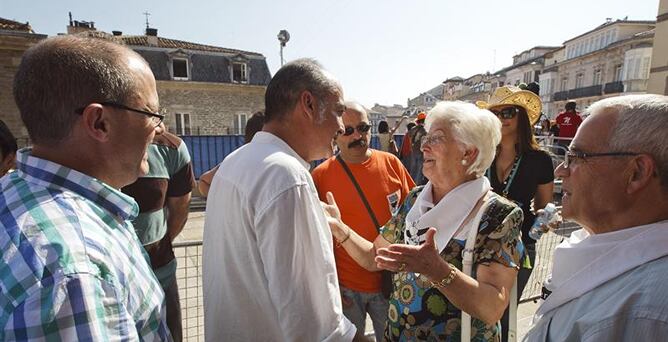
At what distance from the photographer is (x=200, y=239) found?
690 centimetres

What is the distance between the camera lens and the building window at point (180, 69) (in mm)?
26202

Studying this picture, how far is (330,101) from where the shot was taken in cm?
168

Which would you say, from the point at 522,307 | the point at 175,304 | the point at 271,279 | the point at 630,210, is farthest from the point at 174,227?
the point at 522,307

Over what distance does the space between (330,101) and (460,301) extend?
107cm

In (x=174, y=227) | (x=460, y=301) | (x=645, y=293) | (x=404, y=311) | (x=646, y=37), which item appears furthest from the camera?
(x=646, y=37)

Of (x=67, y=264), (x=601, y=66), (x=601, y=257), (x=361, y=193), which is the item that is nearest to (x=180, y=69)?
(x=361, y=193)

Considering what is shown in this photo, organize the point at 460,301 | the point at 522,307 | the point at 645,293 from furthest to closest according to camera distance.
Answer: the point at 522,307 < the point at 460,301 < the point at 645,293

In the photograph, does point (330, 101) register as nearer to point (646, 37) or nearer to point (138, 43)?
point (138, 43)

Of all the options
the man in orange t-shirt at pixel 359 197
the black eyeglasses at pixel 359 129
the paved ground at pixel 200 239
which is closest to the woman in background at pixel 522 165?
the man in orange t-shirt at pixel 359 197

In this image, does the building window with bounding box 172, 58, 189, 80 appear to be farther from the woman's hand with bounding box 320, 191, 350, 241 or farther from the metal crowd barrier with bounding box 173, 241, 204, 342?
the woman's hand with bounding box 320, 191, 350, 241

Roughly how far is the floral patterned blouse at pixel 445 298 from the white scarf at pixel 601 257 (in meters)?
0.37

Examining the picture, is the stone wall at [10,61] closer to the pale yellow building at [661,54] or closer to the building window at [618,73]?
the pale yellow building at [661,54]

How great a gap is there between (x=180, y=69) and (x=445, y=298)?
28.6 metres

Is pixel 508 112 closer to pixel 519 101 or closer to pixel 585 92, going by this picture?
pixel 519 101
